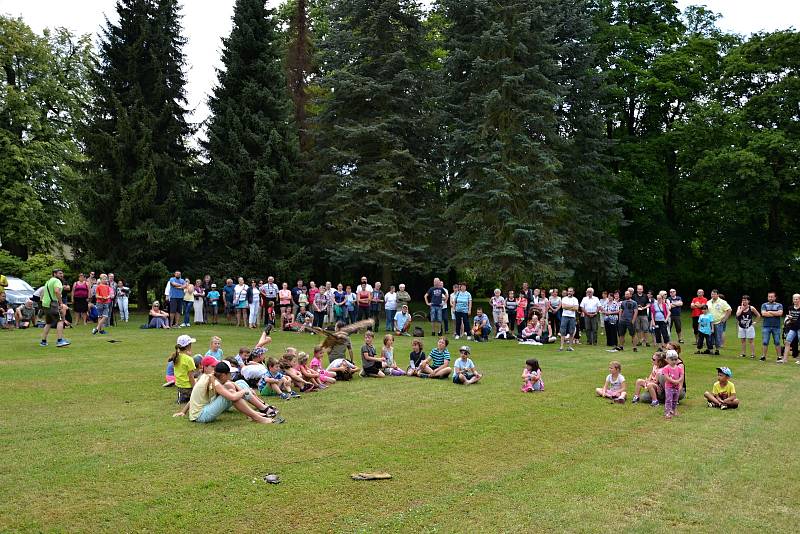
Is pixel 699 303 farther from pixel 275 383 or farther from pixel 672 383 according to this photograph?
pixel 275 383

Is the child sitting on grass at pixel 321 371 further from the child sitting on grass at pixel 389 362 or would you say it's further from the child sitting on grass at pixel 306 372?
the child sitting on grass at pixel 389 362

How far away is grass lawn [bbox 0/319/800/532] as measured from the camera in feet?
18.6

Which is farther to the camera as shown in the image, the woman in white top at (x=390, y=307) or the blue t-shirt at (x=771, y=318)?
the woman in white top at (x=390, y=307)

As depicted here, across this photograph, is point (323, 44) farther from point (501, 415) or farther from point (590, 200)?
point (501, 415)

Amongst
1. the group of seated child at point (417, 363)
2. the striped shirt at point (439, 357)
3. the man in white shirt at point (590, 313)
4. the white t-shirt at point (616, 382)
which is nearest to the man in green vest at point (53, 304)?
the group of seated child at point (417, 363)

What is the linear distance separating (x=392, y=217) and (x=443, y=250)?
9.88 ft

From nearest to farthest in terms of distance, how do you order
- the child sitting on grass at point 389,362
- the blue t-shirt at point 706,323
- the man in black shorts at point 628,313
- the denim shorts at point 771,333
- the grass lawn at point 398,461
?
the grass lawn at point 398,461, the child sitting on grass at point 389,362, the denim shorts at point 771,333, the blue t-shirt at point 706,323, the man in black shorts at point 628,313

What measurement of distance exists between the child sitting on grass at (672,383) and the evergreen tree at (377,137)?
18.5 m

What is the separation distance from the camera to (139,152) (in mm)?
30297

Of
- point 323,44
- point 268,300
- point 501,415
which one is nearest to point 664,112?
point 323,44

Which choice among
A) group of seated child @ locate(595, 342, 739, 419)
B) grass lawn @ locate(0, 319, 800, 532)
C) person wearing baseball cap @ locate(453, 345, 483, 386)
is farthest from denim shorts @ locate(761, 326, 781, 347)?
person wearing baseball cap @ locate(453, 345, 483, 386)

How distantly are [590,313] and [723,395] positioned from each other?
9337 mm

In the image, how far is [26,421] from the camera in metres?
8.67

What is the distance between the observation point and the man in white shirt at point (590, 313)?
789 inches
